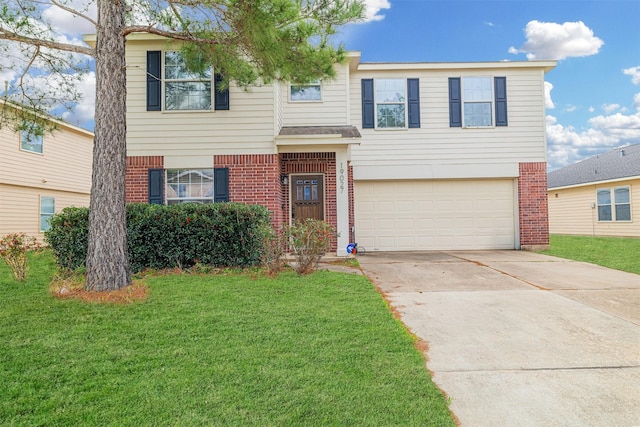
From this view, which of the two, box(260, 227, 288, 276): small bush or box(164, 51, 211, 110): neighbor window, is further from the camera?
box(164, 51, 211, 110): neighbor window

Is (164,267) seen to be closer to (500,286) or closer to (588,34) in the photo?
(500,286)

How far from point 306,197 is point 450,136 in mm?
4494

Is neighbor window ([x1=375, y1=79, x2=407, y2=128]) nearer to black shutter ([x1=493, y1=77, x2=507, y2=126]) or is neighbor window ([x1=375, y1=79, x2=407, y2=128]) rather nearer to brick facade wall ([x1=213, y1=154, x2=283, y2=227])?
black shutter ([x1=493, y1=77, x2=507, y2=126])

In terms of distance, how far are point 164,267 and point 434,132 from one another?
7.95 metres

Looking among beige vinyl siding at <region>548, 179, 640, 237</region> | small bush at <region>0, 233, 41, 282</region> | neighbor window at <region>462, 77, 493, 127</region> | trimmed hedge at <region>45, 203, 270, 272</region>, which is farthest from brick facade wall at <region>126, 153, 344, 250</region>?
beige vinyl siding at <region>548, 179, 640, 237</region>

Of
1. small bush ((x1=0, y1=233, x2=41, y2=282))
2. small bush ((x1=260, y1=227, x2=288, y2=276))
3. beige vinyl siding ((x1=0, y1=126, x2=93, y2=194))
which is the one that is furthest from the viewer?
beige vinyl siding ((x1=0, y1=126, x2=93, y2=194))

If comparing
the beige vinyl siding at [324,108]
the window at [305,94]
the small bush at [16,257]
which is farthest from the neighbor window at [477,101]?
the small bush at [16,257]

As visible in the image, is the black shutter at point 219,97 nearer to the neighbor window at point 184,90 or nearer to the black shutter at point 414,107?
the neighbor window at point 184,90

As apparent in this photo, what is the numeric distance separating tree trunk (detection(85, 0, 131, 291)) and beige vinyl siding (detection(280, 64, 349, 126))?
521 cm

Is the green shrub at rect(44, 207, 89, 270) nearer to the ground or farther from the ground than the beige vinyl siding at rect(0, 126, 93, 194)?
nearer to the ground

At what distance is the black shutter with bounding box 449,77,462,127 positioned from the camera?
35.9 ft

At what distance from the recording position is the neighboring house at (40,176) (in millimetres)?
12984

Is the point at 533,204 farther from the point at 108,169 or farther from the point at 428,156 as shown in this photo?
the point at 108,169

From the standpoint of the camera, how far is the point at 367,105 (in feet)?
36.0
